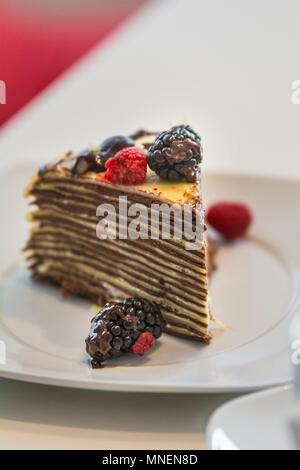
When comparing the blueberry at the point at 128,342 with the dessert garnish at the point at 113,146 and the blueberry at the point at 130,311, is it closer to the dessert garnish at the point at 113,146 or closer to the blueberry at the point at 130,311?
the blueberry at the point at 130,311

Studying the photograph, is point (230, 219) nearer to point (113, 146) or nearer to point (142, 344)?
point (113, 146)

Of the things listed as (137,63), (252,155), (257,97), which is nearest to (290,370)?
(252,155)

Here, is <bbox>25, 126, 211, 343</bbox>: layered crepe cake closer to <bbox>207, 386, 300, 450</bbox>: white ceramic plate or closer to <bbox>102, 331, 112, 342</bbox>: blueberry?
<bbox>102, 331, 112, 342</bbox>: blueberry
